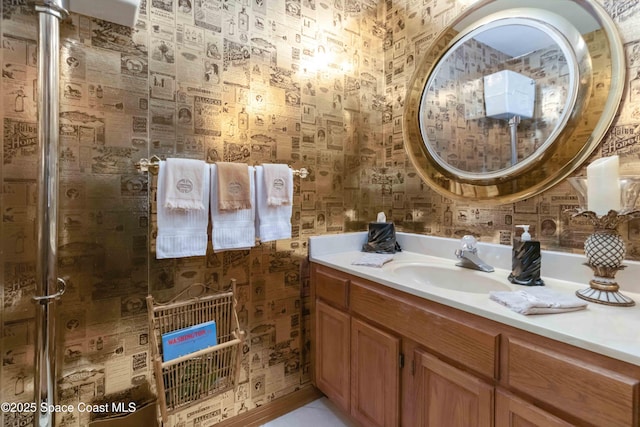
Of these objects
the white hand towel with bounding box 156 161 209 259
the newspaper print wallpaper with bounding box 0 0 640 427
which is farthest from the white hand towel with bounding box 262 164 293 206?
the white hand towel with bounding box 156 161 209 259

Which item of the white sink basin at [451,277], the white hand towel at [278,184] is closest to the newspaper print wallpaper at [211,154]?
the white hand towel at [278,184]

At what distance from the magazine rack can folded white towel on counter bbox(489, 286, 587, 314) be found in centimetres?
106

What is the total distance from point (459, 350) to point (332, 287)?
68 cm

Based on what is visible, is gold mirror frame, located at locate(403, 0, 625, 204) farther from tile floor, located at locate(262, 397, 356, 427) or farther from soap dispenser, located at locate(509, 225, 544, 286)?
tile floor, located at locate(262, 397, 356, 427)

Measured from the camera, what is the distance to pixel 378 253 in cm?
169

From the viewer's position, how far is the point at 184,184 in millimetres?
1188

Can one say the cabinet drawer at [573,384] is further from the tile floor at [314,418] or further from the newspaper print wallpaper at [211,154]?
the tile floor at [314,418]

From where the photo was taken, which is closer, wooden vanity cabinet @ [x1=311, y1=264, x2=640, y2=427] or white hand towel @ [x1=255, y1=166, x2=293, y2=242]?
wooden vanity cabinet @ [x1=311, y1=264, x2=640, y2=427]

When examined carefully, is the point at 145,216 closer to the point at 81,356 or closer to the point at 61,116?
the point at 61,116

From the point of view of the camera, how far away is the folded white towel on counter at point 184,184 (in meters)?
1.16

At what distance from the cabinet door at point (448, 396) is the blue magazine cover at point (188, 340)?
35.1 inches

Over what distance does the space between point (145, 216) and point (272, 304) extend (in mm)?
762

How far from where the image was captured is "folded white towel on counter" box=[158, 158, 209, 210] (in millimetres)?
1160

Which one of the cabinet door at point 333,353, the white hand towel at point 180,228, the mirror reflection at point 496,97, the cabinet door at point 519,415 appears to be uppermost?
the mirror reflection at point 496,97
